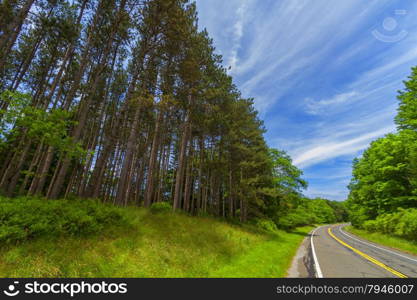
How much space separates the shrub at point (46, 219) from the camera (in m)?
5.04

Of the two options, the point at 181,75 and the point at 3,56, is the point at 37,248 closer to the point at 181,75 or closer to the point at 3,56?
the point at 3,56

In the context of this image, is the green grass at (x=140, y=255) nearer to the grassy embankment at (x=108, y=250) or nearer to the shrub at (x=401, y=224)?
the grassy embankment at (x=108, y=250)

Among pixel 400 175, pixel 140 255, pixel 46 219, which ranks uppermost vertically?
pixel 400 175

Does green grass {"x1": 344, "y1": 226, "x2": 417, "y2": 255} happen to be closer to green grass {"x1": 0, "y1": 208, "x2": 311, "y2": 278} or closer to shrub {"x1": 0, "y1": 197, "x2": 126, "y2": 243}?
green grass {"x1": 0, "y1": 208, "x2": 311, "y2": 278}

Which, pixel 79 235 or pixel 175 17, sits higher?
pixel 175 17

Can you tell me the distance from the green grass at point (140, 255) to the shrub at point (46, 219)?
0.24 m

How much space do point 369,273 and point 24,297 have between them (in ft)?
38.5

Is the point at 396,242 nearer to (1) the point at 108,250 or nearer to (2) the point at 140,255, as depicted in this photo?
→ (2) the point at 140,255

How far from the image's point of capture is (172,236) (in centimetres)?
896

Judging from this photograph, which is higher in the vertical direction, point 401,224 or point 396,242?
point 401,224

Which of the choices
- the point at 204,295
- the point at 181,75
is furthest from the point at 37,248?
the point at 181,75

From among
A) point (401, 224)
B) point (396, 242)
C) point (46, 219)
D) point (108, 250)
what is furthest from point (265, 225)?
point (46, 219)

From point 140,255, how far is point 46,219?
11.2 feet

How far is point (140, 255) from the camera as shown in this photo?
6441 mm
